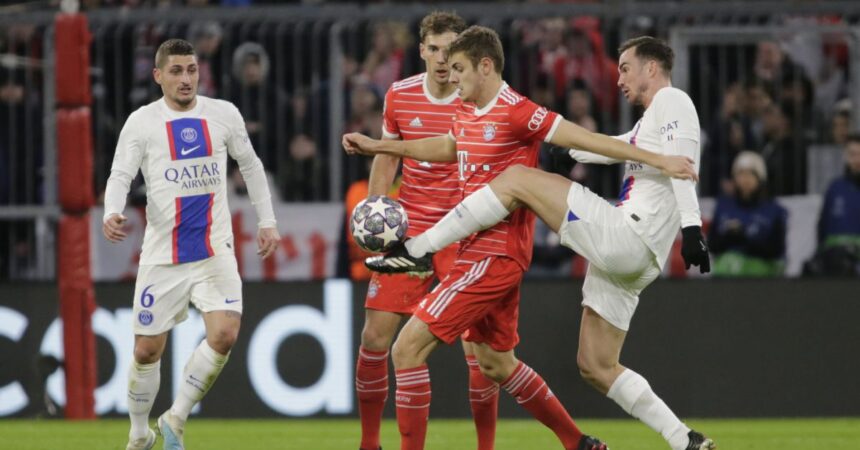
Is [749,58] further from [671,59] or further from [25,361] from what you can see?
[25,361]

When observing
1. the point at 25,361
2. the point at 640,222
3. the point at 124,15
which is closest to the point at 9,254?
the point at 25,361

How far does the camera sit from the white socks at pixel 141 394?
8164mm

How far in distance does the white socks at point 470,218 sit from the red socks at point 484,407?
96 cm

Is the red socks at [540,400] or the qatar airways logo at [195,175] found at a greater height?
the qatar airways logo at [195,175]

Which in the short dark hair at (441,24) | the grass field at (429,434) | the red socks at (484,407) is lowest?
the grass field at (429,434)

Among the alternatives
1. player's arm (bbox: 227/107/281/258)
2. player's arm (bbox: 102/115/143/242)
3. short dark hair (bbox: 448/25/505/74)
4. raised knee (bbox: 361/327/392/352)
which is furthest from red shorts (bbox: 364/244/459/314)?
player's arm (bbox: 102/115/143/242)

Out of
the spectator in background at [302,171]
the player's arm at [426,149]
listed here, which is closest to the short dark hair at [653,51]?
the player's arm at [426,149]

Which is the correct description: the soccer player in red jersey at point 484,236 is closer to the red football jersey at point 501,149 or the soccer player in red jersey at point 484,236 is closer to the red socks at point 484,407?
the red football jersey at point 501,149

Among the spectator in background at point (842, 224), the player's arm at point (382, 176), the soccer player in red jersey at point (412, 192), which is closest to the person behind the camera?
the soccer player in red jersey at point (412, 192)

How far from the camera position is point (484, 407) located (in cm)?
808

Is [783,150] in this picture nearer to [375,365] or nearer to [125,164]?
[375,365]

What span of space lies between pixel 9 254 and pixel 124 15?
201 centimetres

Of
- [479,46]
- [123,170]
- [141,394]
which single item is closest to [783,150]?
[479,46]

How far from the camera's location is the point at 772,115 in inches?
464
